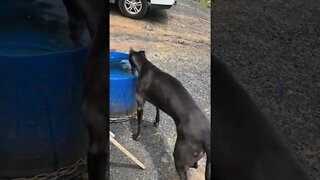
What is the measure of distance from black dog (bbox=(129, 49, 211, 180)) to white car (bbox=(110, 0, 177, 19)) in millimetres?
99

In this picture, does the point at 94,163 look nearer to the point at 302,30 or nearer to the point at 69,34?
the point at 69,34

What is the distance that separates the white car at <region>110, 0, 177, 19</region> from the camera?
44.1 inches

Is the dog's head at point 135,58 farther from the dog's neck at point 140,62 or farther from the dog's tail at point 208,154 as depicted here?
the dog's tail at point 208,154

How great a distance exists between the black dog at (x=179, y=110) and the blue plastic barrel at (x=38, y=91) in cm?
18

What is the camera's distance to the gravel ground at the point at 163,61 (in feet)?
3.55

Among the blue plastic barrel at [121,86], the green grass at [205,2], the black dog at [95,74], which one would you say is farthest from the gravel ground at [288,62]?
the black dog at [95,74]

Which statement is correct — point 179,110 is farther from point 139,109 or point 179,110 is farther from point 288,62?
point 288,62

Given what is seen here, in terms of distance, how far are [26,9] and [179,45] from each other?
0.36m

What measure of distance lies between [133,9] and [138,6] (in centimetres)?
2

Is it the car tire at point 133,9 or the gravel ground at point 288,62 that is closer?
the car tire at point 133,9

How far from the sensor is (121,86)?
1.18 m

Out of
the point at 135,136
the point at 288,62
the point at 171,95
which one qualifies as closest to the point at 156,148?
the point at 135,136

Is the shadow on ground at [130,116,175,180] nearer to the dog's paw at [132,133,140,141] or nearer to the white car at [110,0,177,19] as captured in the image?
the dog's paw at [132,133,140,141]

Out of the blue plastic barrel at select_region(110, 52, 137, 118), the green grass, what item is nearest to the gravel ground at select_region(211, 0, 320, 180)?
the green grass
